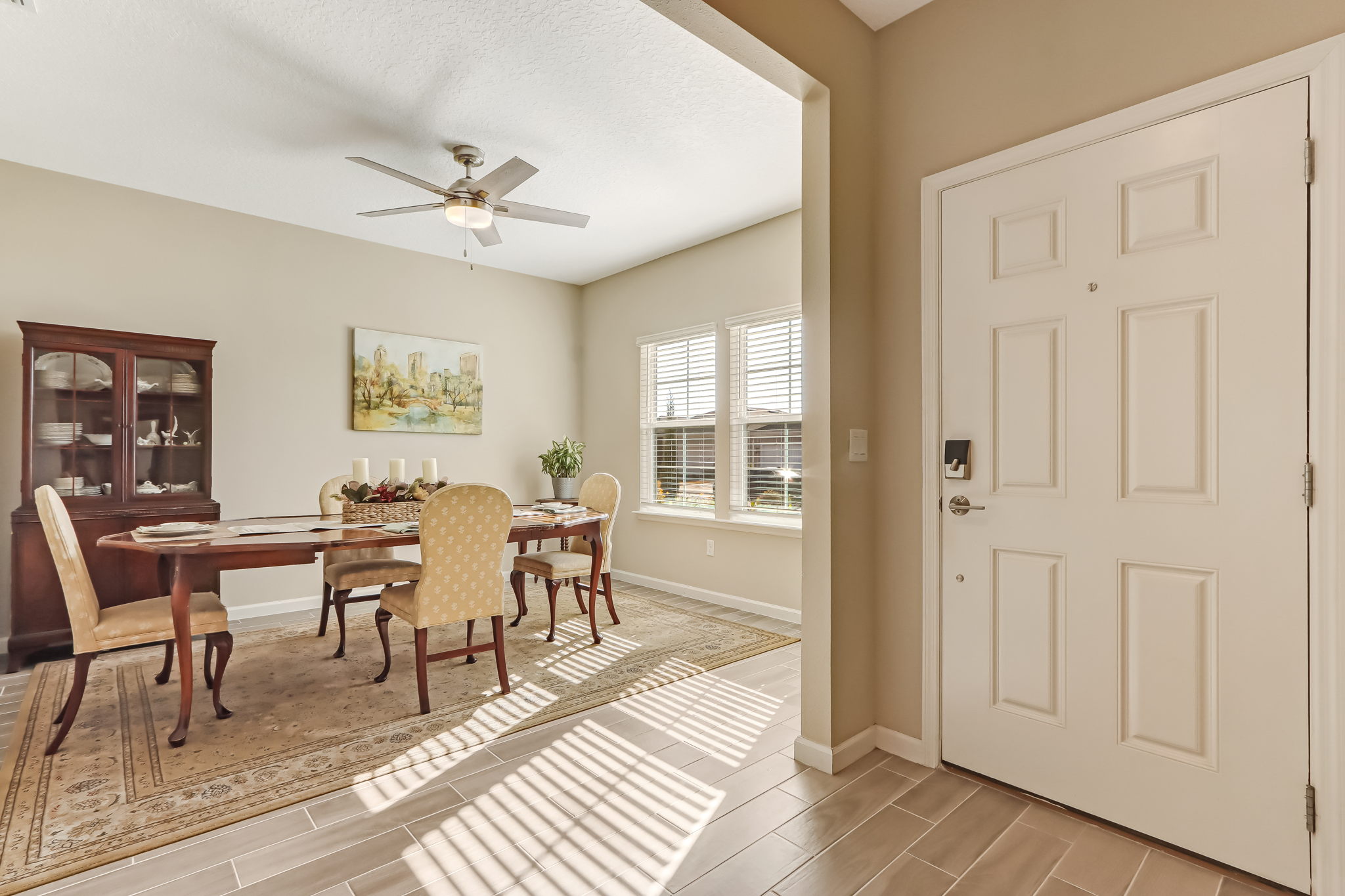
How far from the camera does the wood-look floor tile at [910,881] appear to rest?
1.61m

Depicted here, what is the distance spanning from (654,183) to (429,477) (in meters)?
2.29

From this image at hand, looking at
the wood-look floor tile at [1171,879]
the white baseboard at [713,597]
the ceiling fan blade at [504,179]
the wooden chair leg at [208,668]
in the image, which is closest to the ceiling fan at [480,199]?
the ceiling fan blade at [504,179]

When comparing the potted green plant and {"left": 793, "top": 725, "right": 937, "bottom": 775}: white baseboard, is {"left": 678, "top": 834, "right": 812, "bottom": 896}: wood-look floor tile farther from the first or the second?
the potted green plant

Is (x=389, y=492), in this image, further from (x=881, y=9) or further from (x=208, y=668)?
(x=881, y=9)

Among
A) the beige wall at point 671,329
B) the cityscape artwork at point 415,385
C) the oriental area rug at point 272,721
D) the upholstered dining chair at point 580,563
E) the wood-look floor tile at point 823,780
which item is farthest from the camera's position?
the cityscape artwork at point 415,385

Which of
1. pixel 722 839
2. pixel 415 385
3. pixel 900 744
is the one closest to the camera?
pixel 722 839

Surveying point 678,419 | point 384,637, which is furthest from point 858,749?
point 678,419

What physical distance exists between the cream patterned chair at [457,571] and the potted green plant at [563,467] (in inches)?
102

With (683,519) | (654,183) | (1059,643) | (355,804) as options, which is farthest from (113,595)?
(1059,643)

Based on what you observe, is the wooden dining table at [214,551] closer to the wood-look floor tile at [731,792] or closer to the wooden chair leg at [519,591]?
the wooden chair leg at [519,591]

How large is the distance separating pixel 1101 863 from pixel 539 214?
360 cm

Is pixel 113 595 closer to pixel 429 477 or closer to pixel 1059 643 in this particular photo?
pixel 429 477

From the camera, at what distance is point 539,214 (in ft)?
11.5

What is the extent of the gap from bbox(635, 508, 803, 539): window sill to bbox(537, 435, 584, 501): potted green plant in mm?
676
